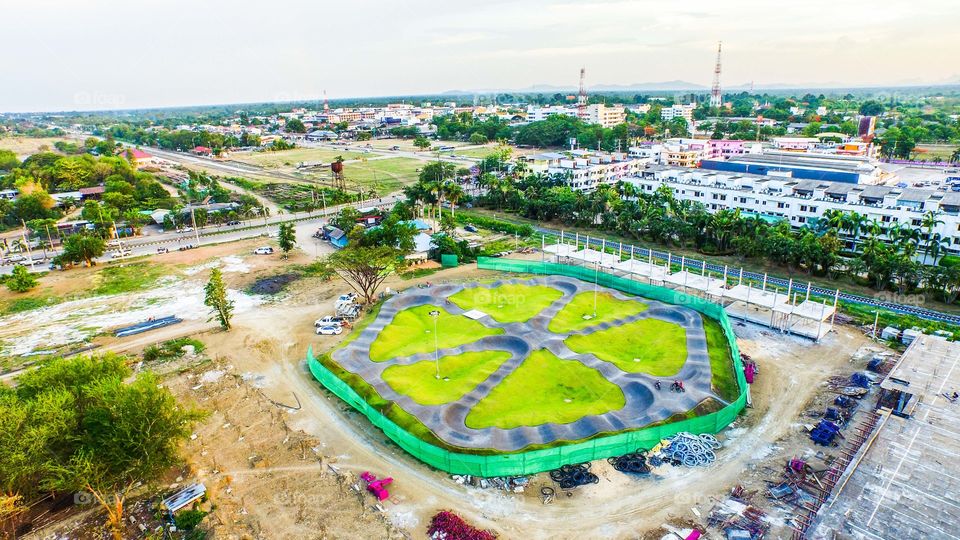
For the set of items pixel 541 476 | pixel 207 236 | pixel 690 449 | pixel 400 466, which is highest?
pixel 207 236

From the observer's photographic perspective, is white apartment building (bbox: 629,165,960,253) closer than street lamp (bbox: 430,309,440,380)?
No

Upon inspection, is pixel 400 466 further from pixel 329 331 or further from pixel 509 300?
pixel 509 300

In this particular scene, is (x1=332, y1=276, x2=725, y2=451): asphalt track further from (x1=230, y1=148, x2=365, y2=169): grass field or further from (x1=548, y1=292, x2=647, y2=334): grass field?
(x1=230, y1=148, x2=365, y2=169): grass field

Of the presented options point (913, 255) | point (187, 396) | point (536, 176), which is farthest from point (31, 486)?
point (536, 176)

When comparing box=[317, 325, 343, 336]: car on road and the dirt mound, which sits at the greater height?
the dirt mound

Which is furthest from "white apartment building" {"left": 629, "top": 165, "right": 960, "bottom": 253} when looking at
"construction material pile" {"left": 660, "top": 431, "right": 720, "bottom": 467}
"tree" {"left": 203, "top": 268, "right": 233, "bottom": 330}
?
"tree" {"left": 203, "top": 268, "right": 233, "bottom": 330}

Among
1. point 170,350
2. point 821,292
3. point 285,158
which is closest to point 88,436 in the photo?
point 170,350
